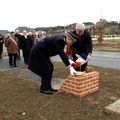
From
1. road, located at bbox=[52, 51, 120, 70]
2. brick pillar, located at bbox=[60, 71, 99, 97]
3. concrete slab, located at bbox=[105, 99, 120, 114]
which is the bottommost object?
road, located at bbox=[52, 51, 120, 70]

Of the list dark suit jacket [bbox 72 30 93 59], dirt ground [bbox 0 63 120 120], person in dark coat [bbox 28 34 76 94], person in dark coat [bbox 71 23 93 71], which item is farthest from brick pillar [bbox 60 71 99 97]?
dark suit jacket [bbox 72 30 93 59]

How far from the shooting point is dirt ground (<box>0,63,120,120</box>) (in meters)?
5.86

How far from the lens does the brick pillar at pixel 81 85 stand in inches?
277

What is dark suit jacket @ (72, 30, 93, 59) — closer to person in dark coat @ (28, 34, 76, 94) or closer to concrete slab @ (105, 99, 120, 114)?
person in dark coat @ (28, 34, 76, 94)

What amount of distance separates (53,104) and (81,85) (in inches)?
35.1

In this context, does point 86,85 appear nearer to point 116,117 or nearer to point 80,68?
point 80,68

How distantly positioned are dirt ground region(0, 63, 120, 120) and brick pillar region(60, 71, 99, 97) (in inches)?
4.6

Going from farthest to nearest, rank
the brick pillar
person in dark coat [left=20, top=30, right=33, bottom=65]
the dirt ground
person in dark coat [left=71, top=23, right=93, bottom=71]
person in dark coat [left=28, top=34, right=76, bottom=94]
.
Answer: person in dark coat [left=20, top=30, right=33, bottom=65] < person in dark coat [left=71, top=23, right=93, bottom=71] < the brick pillar < person in dark coat [left=28, top=34, right=76, bottom=94] < the dirt ground

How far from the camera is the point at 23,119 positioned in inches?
225

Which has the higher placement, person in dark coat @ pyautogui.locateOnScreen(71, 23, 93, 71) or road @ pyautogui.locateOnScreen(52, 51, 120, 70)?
person in dark coat @ pyautogui.locateOnScreen(71, 23, 93, 71)

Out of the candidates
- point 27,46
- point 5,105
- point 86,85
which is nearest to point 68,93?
point 86,85

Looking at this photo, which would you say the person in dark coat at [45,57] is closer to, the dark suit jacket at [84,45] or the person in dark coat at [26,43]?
the dark suit jacket at [84,45]

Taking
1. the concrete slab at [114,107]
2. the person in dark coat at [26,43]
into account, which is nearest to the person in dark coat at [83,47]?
the concrete slab at [114,107]

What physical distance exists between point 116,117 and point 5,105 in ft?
7.75
